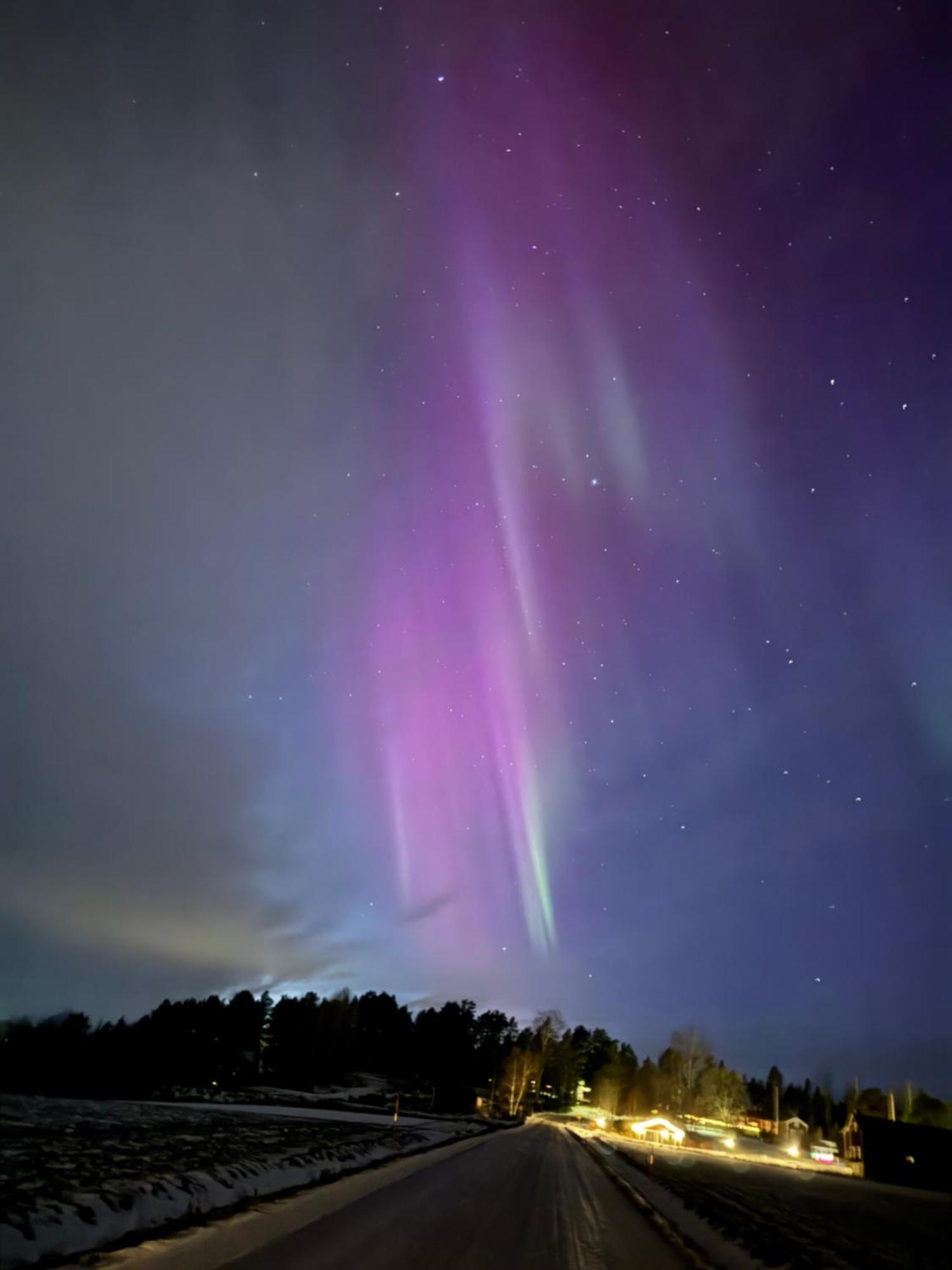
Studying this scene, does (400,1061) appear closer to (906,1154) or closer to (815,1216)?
(906,1154)

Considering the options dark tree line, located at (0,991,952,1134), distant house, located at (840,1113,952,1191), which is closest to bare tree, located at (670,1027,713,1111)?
dark tree line, located at (0,991,952,1134)

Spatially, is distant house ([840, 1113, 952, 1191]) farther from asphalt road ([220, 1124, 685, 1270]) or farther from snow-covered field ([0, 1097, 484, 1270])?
asphalt road ([220, 1124, 685, 1270])

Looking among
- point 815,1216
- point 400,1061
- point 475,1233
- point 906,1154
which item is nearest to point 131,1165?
point 475,1233

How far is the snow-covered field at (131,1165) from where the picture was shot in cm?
1000

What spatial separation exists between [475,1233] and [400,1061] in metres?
153

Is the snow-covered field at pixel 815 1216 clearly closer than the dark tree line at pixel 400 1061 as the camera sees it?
Yes

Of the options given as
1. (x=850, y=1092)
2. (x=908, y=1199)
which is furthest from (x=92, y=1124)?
(x=850, y=1092)

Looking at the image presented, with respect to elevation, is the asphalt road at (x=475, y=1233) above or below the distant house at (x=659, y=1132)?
above

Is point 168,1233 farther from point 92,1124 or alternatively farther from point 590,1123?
point 590,1123

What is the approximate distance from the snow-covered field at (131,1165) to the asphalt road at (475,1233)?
208 cm

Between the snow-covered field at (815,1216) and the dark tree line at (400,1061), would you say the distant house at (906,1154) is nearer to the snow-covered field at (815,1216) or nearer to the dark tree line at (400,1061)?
the snow-covered field at (815,1216)

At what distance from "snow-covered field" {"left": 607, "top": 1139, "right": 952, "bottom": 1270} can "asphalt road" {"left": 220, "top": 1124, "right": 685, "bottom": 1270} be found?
2.78m

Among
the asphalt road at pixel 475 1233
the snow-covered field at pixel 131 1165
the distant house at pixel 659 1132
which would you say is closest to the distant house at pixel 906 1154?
the snow-covered field at pixel 131 1165

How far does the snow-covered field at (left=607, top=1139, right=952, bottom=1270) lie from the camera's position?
58.6ft
